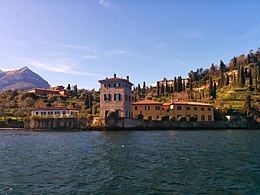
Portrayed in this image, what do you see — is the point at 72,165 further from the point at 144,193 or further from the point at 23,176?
the point at 144,193

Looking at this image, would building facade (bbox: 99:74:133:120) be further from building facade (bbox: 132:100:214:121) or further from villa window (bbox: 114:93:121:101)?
building facade (bbox: 132:100:214:121)

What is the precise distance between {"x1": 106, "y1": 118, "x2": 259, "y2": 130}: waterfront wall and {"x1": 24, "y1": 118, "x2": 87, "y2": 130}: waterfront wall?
8.35 meters

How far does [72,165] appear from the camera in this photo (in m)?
21.5

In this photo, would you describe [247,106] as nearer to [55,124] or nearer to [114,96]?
[114,96]

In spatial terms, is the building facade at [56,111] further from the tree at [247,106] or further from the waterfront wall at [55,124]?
the tree at [247,106]

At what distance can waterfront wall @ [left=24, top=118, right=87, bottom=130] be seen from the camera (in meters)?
71.9

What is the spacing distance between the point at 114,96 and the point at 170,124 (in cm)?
1715

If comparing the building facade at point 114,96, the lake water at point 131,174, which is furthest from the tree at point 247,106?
the lake water at point 131,174

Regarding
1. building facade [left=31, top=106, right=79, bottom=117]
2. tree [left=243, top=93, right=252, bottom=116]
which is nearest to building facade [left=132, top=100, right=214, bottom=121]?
tree [left=243, top=93, right=252, bottom=116]

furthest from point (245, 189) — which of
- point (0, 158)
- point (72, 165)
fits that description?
point (0, 158)

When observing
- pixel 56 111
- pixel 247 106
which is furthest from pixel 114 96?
pixel 247 106

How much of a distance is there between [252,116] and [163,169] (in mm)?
74828

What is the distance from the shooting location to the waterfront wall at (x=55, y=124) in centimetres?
7188

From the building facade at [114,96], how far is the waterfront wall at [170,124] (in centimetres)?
251
